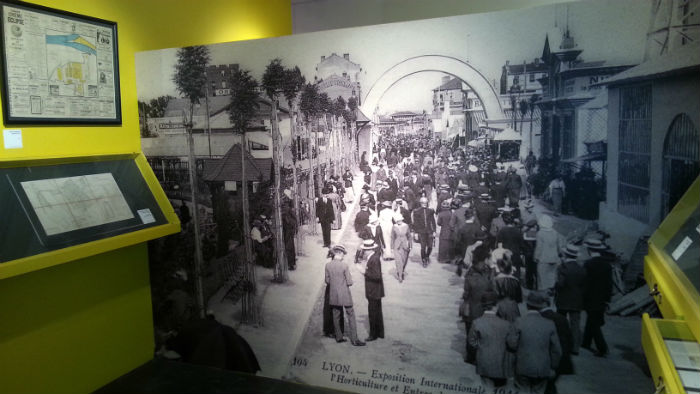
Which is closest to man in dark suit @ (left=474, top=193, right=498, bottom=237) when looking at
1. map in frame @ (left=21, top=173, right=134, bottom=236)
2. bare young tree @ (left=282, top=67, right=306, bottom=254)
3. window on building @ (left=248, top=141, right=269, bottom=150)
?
bare young tree @ (left=282, top=67, right=306, bottom=254)

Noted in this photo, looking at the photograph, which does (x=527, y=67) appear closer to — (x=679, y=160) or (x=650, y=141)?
(x=650, y=141)

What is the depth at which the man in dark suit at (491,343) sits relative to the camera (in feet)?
9.43

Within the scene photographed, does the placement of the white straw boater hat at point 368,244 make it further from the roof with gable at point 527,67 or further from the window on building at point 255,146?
the roof with gable at point 527,67

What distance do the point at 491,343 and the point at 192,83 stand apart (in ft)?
8.42

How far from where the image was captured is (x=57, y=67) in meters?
3.08

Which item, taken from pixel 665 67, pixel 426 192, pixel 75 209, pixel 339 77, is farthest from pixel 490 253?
pixel 75 209

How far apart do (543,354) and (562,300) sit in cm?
32

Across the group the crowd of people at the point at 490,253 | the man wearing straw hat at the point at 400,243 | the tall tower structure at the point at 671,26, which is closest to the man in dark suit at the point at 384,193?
the crowd of people at the point at 490,253

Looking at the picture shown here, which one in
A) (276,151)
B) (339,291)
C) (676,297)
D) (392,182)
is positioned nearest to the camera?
(676,297)

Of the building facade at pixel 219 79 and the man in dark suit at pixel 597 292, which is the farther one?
the building facade at pixel 219 79

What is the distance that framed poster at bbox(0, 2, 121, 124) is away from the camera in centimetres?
285

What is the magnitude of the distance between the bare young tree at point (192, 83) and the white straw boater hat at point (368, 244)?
125 centimetres

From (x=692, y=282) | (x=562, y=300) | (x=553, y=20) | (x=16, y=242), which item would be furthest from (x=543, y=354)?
(x=16, y=242)

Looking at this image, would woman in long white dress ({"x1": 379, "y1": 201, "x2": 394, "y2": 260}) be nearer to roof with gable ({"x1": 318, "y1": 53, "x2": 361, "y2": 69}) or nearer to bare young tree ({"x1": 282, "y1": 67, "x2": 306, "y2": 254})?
bare young tree ({"x1": 282, "y1": 67, "x2": 306, "y2": 254})
